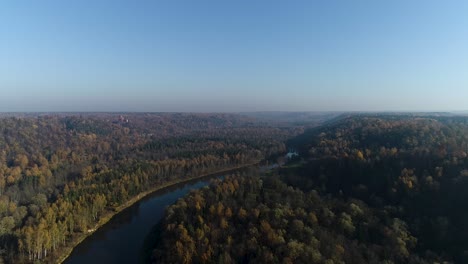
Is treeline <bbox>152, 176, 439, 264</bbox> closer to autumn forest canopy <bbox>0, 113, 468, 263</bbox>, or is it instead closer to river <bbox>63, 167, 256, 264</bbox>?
autumn forest canopy <bbox>0, 113, 468, 263</bbox>

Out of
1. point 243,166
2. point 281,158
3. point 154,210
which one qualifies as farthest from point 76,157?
point 281,158

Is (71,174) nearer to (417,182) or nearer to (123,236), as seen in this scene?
(123,236)

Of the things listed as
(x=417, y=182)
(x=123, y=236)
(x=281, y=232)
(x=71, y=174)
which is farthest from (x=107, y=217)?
(x=417, y=182)

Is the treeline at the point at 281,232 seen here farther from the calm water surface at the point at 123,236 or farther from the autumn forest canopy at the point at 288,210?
the calm water surface at the point at 123,236

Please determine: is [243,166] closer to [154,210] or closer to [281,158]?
[281,158]

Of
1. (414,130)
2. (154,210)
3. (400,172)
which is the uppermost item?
(414,130)

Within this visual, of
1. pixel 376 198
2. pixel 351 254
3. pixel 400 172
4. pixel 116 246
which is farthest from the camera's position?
pixel 400 172
